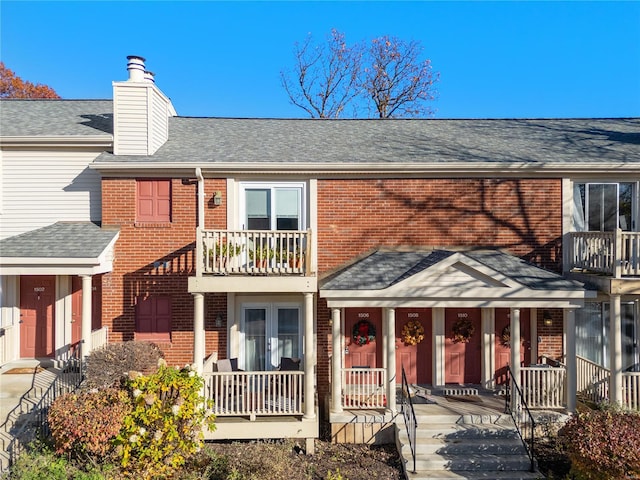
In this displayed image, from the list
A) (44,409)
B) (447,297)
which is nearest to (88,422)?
(44,409)

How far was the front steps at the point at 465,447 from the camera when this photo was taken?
26.9ft

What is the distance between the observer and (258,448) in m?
8.88

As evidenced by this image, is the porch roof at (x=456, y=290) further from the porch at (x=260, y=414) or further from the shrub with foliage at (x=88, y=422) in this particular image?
the shrub with foliage at (x=88, y=422)

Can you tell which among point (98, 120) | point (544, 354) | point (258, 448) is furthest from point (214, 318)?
point (544, 354)

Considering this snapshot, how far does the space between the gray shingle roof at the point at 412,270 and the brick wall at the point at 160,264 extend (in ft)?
11.6

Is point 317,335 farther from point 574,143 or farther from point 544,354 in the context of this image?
point 574,143

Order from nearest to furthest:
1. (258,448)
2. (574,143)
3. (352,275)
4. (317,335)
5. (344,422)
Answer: (258,448) → (344,422) → (352,275) → (317,335) → (574,143)

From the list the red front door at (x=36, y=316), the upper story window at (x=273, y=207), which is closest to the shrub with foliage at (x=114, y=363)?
the red front door at (x=36, y=316)

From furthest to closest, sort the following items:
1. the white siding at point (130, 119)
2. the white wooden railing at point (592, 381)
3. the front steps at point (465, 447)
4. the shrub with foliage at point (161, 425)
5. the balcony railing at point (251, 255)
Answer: the white siding at point (130, 119) → the white wooden railing at point (592, 381) → the balcony railing at point (251, 255) → the front steps at point (465, 447) → the shrub with foliage at point (161, 425)

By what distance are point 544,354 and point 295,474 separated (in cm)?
730

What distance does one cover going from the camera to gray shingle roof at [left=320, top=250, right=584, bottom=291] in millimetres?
9672

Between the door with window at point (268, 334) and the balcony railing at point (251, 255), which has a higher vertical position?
the balcony railing at point (251, 255)

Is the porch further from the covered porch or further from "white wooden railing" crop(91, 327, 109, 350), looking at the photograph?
"white wooden railing" crop(91, 327, 109, 350)

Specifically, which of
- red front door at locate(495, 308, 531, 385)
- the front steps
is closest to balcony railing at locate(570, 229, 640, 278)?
red front door at locate(495, 308, 531, 385)
